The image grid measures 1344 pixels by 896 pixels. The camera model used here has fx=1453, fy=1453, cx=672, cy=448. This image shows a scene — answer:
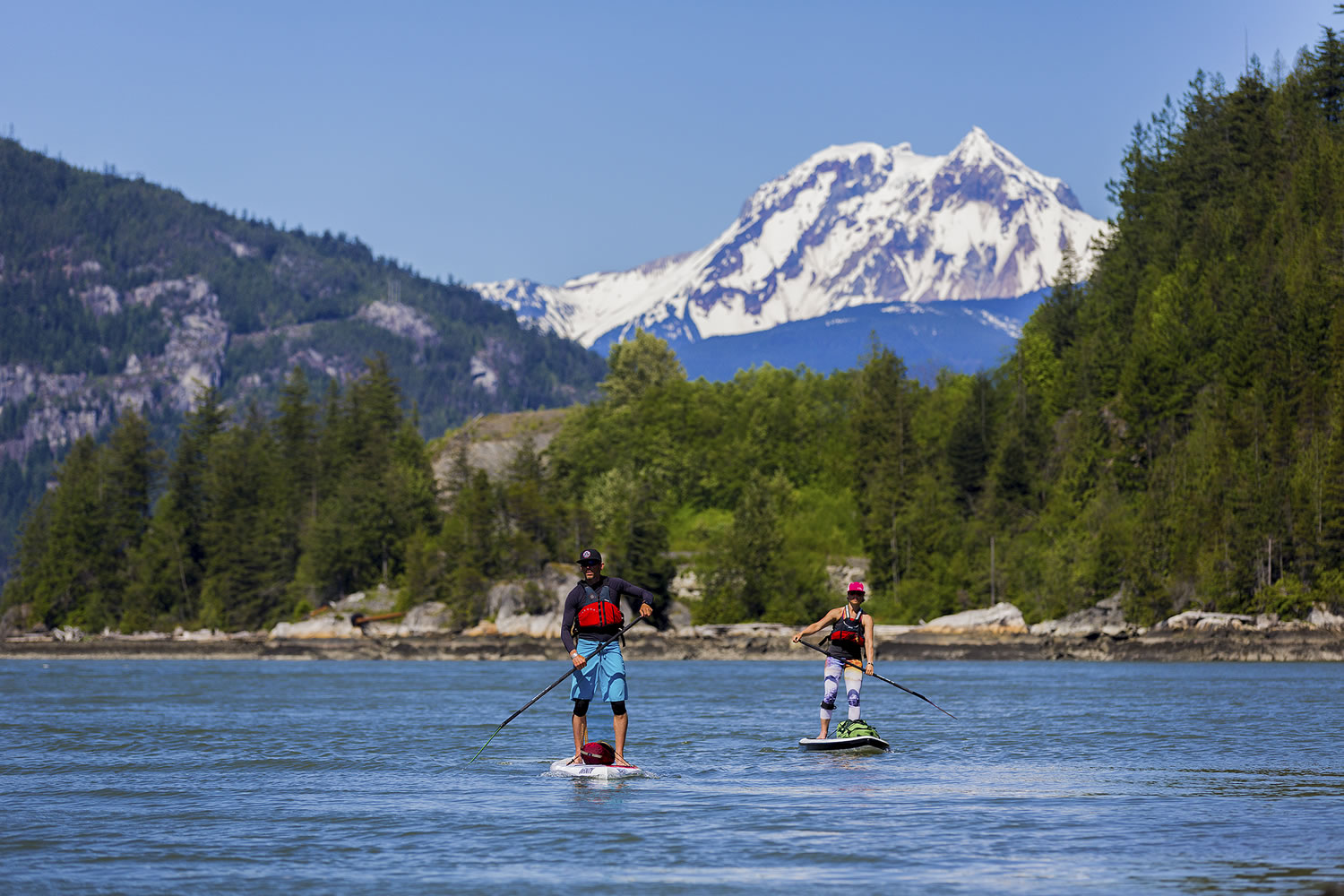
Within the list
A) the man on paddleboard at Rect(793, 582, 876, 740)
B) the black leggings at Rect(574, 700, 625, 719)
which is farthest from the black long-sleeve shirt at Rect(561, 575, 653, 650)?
the man on paddleboard at Rect(793, 582, 876, 740)

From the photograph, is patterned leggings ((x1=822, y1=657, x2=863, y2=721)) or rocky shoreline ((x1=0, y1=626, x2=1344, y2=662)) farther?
rocky shoreline ((x1=0, y1=626, x2=1344, y2=662))

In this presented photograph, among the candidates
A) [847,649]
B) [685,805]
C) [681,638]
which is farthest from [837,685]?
[681,638]

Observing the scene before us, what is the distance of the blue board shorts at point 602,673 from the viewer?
1895 cm

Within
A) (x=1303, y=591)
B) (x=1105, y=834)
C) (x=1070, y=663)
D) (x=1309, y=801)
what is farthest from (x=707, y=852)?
(x=1303, y=591)

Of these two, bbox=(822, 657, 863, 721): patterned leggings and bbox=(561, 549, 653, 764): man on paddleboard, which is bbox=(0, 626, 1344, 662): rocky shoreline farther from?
bbox=(561, 549, 653, 764): man on paddleboard

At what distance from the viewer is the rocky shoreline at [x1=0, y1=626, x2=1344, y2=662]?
7862 centimetres

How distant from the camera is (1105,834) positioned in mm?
14992

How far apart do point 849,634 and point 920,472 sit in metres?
102

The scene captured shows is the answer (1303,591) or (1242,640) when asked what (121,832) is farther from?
(1303,591)

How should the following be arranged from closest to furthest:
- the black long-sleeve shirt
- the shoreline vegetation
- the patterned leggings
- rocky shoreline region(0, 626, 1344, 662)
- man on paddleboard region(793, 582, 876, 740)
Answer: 1. the black long-sleeve shirt
2. man on paddleboard region(793, 582, 876, 740)
3. the patterned leggings
4. rocky shoreline region(0, 626, 1344, 662)
5. the shoreline vegetation

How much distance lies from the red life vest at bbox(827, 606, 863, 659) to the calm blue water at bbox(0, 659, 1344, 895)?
189cm

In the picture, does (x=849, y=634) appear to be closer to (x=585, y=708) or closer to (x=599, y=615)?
(x=585, y=708)

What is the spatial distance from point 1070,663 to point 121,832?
6967cm

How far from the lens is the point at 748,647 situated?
327ft
